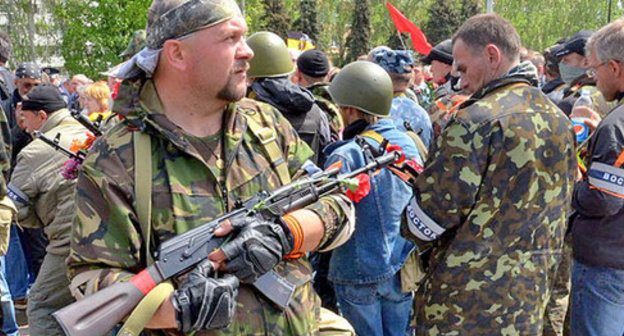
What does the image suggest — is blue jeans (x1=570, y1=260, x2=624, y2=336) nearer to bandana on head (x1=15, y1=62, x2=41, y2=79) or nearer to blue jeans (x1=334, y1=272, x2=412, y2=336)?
blue jeans (x1=334, y1=272, x2=412, y2=336)

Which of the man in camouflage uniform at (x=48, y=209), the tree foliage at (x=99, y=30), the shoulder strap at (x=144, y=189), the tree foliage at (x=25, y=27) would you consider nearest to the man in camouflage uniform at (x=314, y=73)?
the man in camouflage uniform at (x=48, y=209)

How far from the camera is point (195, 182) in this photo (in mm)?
2029

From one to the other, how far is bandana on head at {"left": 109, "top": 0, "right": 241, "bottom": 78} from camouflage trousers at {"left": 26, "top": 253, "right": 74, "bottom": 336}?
8.13ft

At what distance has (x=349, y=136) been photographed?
3.79 m

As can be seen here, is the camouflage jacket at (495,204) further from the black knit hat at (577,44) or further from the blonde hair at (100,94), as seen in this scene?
the blonde hair at (100,94)

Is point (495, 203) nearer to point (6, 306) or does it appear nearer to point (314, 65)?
point (314, 65)

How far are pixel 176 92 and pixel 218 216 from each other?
1.55 feet

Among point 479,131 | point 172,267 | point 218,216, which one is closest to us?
point 172,267

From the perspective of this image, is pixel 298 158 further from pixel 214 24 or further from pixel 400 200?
pixel 400 200

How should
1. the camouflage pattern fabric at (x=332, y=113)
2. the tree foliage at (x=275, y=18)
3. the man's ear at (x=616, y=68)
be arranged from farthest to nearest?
the tree foliage at (x=275, y=18), the camouflage pattern fabric at (x=332, y=113), the man's ear at (x=616, y=68)

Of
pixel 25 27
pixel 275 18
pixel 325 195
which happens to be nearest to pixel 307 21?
pixel 275 18

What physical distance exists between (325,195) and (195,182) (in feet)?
1.83

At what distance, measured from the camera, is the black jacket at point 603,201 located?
321 cm

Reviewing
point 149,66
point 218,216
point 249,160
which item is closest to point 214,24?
point 149,66
